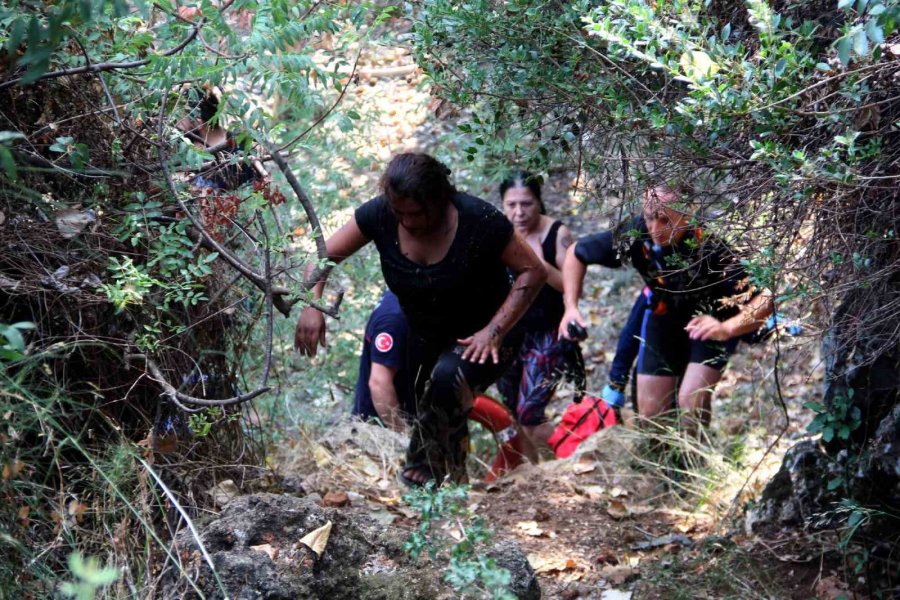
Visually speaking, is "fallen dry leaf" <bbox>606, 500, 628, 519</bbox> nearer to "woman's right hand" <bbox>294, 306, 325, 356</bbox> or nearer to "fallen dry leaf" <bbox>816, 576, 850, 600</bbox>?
"fallen dry leaf" <bbox>816, 576, 850, 600</bbox>

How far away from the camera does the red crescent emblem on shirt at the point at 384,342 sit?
20.0 feet

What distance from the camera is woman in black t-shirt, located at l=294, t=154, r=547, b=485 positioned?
4707 millimetres

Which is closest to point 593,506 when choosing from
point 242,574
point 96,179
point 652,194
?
point 652,194

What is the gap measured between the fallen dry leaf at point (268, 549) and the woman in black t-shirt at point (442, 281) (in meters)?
1.49

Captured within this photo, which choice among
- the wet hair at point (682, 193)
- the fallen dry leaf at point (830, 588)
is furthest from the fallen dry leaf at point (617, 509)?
the wet hair at point (682, 193)

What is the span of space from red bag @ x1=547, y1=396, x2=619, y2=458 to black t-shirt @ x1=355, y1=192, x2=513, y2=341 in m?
1.94

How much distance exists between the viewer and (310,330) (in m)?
4.74

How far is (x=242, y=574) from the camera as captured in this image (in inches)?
119

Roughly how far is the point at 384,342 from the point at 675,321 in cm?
180

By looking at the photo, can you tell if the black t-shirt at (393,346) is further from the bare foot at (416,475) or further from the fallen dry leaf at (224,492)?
the fallen dry leaf at (224,492)

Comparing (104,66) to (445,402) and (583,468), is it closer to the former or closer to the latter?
(445,402)

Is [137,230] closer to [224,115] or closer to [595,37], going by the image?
[224,115]

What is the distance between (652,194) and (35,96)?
2.30 m

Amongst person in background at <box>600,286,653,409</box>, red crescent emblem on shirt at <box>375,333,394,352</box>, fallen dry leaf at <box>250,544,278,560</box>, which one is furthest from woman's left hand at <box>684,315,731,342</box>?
fallen dry leaf at <box>250,544,278,560</box>
